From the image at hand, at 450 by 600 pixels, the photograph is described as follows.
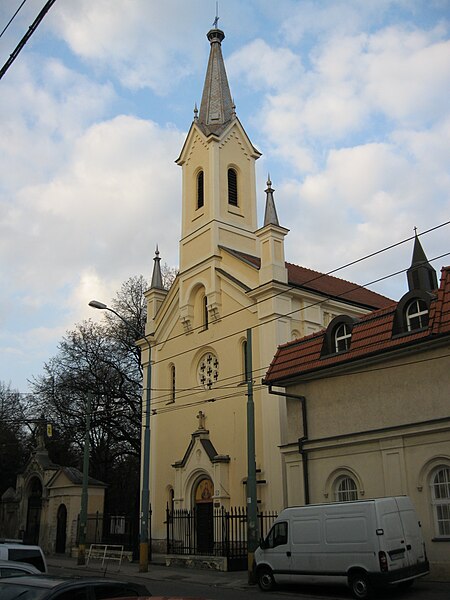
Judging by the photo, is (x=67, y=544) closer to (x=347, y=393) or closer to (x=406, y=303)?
(x=347, y=393)

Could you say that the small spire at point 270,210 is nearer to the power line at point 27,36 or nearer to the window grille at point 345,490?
the window grille at point 345,490

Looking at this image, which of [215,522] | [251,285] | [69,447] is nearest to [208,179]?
[251,285]

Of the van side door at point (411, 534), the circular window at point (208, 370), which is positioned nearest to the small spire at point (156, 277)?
the circular window at point (208, 370)

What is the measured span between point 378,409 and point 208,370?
12.4 m

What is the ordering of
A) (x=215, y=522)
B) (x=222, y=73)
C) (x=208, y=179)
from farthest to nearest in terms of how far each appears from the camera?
(x=222, y=73), (x=208, y=179), (x=215, y=522)

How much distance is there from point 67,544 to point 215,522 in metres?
9.21

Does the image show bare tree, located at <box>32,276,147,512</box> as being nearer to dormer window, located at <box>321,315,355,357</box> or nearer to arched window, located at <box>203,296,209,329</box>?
arched window, located at <box>203,296,209,329</box>

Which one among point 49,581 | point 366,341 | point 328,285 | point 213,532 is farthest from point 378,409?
point 328,285

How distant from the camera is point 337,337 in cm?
2008

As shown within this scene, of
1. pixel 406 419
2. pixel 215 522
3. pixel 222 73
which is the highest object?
pixel 222 73

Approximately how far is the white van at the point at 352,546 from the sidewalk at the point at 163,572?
92.1 inches

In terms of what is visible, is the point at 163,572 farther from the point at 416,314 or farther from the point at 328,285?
the point at 328,285

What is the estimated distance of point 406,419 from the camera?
17234 mm

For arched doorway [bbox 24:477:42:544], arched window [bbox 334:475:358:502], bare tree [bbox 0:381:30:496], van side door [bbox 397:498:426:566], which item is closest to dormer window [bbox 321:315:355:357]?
arched window [bbox 334:475:358:502]
